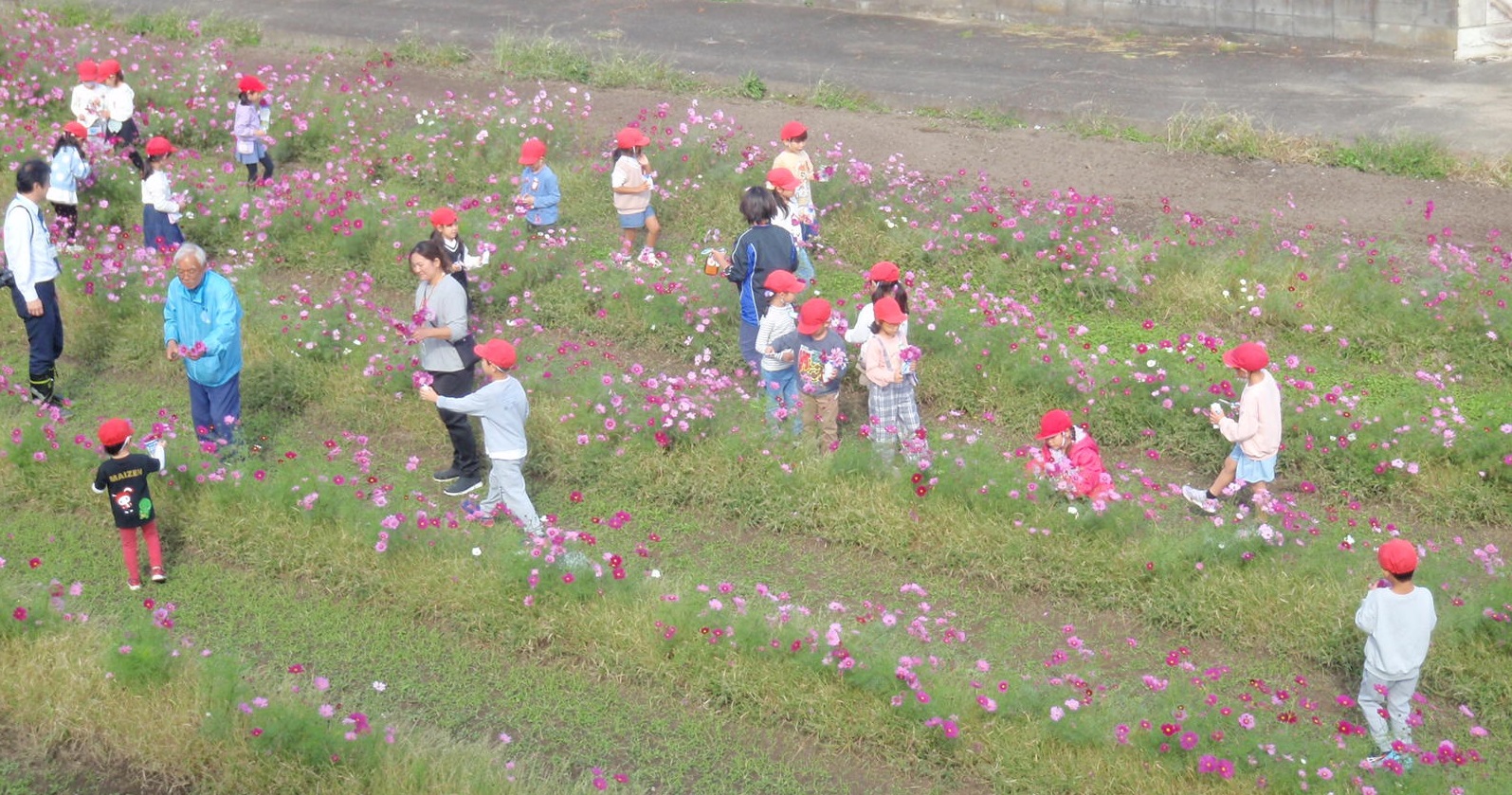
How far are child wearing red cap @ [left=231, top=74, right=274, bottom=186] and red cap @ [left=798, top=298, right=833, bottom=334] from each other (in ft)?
22.6

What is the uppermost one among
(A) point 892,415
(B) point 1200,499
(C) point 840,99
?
(C) point 840,99

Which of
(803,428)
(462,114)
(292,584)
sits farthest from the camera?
(462,114)

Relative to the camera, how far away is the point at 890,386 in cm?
967

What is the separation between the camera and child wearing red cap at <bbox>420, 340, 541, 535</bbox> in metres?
8.58

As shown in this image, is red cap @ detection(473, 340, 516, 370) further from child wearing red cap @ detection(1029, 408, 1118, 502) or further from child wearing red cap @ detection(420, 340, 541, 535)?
child wearing red cap @ detection(1029, 408, 1118, 502)

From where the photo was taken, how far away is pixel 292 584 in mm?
8680

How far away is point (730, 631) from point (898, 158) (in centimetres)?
790

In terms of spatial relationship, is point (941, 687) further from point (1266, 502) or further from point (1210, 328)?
point (1210, 328)

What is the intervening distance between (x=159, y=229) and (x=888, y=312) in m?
6.79

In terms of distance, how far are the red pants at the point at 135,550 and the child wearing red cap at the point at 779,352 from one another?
3835 mm

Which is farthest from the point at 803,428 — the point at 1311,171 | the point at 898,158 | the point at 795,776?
the point at 1311,171

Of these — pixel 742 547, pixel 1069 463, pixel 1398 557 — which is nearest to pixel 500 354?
pixel 742 547

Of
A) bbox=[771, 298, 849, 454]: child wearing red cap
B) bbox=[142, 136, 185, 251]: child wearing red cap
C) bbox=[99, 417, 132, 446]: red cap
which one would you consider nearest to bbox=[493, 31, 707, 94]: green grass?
bbox=[142, 136, 185, 251]: child wearing red cap

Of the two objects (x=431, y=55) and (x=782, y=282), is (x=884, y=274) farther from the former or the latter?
(x=431, y=55)
